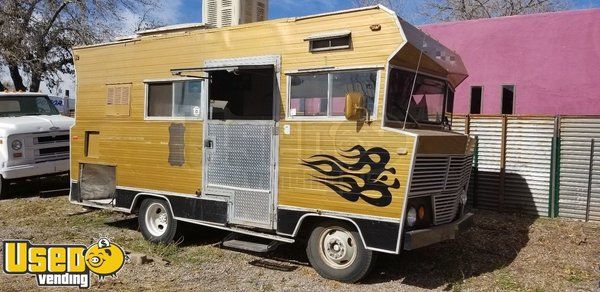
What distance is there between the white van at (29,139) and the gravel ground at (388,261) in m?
2.37

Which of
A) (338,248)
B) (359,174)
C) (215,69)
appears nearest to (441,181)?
(359,174)

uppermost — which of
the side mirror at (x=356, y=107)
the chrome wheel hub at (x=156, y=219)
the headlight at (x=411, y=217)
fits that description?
the side mirror at (x=356, y=107)

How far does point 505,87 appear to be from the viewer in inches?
468

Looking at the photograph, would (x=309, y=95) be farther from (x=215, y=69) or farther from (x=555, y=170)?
(x=555, y=170)

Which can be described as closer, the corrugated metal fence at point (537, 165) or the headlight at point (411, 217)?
the headlight at point (411, 217)

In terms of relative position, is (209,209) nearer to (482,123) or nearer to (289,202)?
(289,202)

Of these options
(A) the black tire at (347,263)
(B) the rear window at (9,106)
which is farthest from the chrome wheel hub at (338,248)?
(B) the rear window at (9,106)

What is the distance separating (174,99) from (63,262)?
8.31 ft

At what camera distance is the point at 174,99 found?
24.3ft

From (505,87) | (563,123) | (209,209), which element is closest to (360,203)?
(209,209)

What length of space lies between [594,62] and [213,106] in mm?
7952

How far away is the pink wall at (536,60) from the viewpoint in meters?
10.9

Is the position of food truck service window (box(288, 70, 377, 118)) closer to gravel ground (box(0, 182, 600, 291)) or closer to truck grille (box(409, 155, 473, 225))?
truck grille (box(409, 155, 473, 225))

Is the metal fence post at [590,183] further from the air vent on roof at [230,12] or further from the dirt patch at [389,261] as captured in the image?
the air vent on roof at [230,12]
